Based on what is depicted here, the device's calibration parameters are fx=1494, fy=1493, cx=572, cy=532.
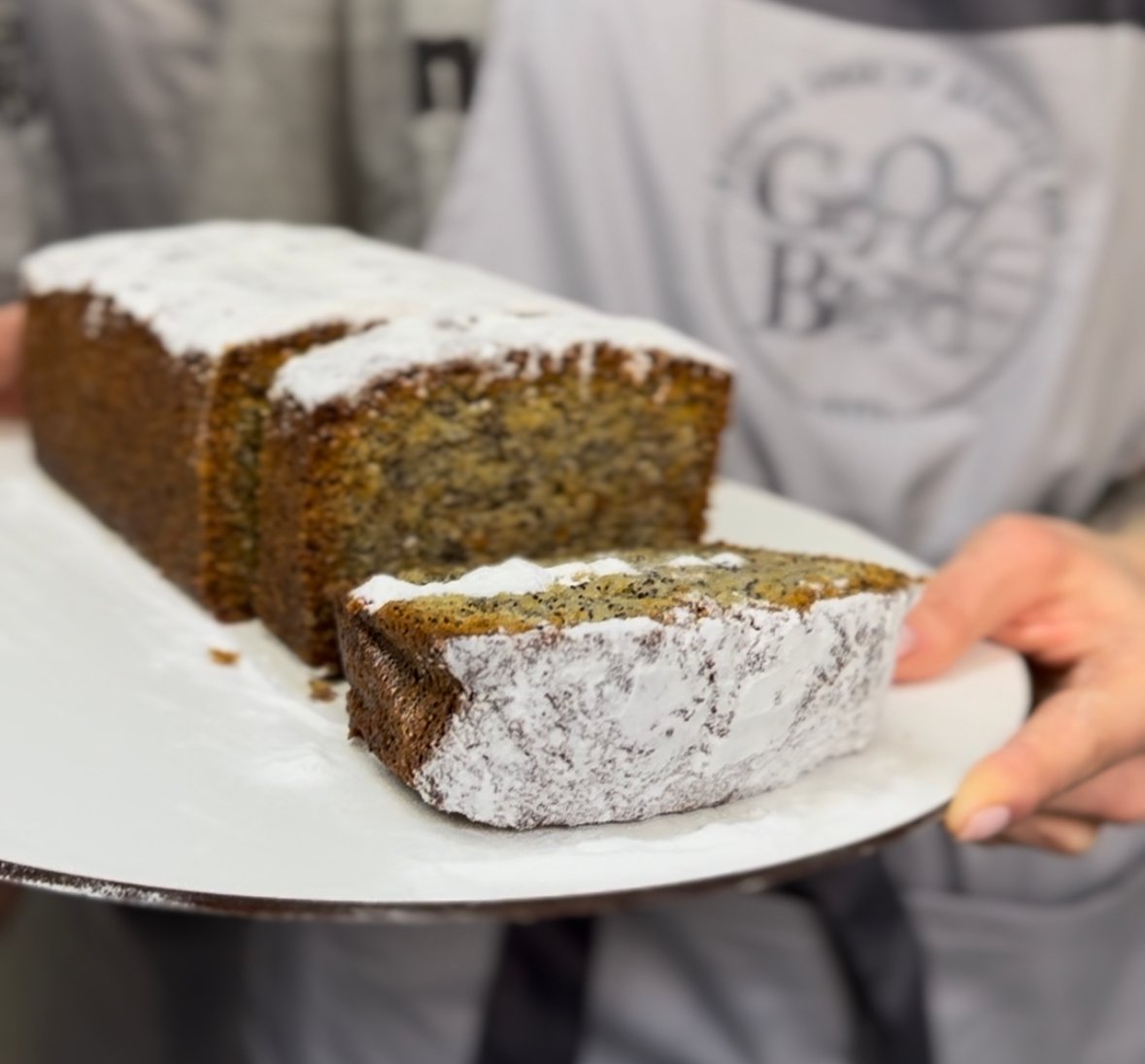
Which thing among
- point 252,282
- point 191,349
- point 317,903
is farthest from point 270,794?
point 252,282

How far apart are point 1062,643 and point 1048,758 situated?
30 centimetres

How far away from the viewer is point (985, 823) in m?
1.09

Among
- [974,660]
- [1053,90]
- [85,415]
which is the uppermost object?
[1053,90]

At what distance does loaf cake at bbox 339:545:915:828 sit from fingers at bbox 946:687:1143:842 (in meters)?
0.12

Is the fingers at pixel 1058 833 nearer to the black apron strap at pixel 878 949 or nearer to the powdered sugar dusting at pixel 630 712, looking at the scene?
the black apron strap at pixel 878 949

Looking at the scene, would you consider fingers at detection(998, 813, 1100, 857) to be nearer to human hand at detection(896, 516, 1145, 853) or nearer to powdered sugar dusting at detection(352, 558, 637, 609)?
human hand at detection(896, 516, 1145, 853)

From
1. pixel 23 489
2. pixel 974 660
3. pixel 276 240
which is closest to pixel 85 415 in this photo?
pixel 23 489

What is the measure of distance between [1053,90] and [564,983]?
116 centimetres

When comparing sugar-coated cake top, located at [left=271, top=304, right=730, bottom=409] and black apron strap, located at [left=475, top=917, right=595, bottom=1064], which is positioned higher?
sugar-coated cake top, located at [left=271, top=304, right=730, bottom=409]

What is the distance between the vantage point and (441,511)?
1.37 m

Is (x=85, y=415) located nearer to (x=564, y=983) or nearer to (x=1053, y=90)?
(x=564, y=983)

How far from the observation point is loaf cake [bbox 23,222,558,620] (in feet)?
4.60

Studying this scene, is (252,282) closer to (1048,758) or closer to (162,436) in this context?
(162,436)

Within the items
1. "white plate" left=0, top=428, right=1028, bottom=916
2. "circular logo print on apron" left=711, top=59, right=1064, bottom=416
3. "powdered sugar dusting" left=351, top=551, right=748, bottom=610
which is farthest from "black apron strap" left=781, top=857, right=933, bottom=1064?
"powdered sugar dusting" left=351, top=551, right=748, bottom=610
